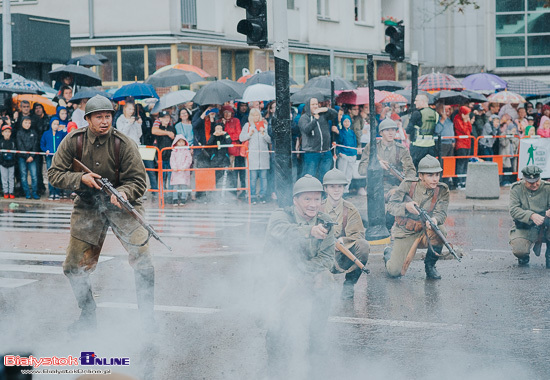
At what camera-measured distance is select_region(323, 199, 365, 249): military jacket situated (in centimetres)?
757

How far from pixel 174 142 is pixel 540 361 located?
1102 centimetres

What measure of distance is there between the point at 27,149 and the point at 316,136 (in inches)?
229

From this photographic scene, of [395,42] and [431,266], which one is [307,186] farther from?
[395,42]

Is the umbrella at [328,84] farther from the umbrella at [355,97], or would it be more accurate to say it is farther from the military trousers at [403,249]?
the military trousers at [403,249]

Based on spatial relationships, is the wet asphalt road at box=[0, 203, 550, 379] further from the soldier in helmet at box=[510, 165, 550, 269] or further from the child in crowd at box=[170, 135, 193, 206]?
the child in crowd at box=[170, 135, 193, 206]

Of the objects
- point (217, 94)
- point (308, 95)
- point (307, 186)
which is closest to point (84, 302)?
point (307, 186)

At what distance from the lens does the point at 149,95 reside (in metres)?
17.2

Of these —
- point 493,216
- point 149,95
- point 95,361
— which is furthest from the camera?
point 149,95

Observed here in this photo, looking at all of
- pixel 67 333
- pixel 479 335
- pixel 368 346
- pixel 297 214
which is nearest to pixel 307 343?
pixel 368 346

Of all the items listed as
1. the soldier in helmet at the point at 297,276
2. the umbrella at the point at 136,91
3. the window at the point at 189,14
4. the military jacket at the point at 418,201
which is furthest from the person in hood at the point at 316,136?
the window at the point at 189,14

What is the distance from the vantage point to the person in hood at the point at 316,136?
14.7 m

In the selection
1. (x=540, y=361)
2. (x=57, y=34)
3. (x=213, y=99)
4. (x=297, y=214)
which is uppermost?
(x=57, y=34)

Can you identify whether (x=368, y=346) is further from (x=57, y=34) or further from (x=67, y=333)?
(x=57, y=34)

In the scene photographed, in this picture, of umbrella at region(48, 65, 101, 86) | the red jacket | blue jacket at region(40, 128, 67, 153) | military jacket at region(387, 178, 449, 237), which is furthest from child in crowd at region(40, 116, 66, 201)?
military jacket at region(387, 178, 449, 237)
